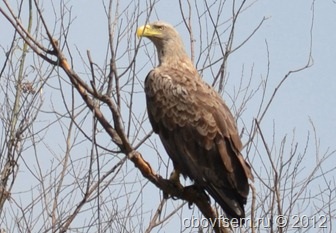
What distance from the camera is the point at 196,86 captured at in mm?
6391

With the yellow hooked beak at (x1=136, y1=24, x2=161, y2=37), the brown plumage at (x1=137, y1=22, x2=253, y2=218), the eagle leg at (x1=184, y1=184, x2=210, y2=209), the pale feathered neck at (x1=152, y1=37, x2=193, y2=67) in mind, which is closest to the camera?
the brown plumage at (x1=137, y1=22, x2=253, y2=218)

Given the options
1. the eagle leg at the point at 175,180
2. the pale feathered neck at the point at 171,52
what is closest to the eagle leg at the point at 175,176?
the eagle leg at the point at 175,180

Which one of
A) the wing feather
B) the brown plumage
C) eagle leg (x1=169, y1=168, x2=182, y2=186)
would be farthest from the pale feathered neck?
eagle leg (x1=169, y1=168, x2=182, y2=186)

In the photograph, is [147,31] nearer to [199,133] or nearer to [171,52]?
[171,52]

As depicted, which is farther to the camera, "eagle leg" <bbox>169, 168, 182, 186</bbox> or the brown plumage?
"eagle leg" <bbox>169, 168, 182, 186</bbox>

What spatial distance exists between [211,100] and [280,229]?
1.61m

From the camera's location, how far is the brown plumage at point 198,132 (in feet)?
19.2

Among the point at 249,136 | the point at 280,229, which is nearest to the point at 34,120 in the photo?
the point at 249,136

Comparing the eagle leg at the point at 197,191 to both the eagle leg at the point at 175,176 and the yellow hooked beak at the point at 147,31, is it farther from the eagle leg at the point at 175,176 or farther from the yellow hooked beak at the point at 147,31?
the yellow hooked beak at the point at 147,31

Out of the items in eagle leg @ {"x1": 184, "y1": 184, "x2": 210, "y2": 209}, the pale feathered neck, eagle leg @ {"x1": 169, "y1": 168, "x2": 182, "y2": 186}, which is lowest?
eagle leg @ {"x1": 184, "y1": 184, "x2": 210, "y2": 209}

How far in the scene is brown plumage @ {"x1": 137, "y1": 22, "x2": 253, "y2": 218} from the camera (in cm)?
587

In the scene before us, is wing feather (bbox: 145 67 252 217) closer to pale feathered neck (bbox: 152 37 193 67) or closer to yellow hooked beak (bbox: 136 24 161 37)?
pale feathered neck (bbox: 152 37 193 67)

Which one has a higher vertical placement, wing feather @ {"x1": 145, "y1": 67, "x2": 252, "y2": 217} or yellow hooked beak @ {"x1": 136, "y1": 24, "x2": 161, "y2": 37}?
yellow hooked beak @ {"x1": 136, "y1": 24, "x2": 161, "y2": 37}

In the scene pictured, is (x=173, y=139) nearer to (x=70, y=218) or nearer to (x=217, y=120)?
(x=217, y=120)
